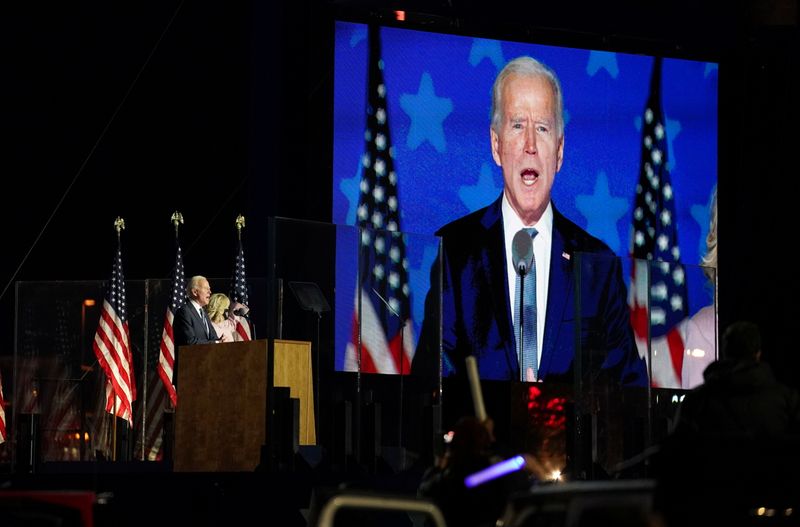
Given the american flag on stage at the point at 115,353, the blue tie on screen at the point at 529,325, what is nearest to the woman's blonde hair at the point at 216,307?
the american flag on stage at the point at 115,353

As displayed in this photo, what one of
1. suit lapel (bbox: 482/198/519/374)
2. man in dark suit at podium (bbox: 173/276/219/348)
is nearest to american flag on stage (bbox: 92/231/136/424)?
man in dark suit at podium (bbox: 173/276/219/348)

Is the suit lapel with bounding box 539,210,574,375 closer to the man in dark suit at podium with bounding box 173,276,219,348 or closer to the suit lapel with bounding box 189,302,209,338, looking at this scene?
the man in dark suit at podium with bounding box 173,276,219,348

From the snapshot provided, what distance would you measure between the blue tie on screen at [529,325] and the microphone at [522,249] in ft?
0.15

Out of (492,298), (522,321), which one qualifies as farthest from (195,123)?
(522,321)

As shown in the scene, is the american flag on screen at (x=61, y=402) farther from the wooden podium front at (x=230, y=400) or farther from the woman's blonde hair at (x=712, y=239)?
the woman's blonde hair at (x=712, y=239)

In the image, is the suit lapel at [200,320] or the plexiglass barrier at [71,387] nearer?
the plexiglass barrier at [71,387]

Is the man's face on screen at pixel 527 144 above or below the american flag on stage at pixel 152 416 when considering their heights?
above

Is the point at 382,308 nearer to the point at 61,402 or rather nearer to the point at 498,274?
the point at 61,402

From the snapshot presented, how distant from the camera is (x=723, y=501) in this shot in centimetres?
673

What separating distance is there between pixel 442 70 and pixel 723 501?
10775mm

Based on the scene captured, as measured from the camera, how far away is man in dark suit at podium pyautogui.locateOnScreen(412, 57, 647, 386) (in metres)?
16.9

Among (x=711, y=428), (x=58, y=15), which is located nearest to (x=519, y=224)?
(x=58, y=15)

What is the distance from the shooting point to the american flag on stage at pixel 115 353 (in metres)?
13.9

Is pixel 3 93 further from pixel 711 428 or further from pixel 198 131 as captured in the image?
pixel 711 428
